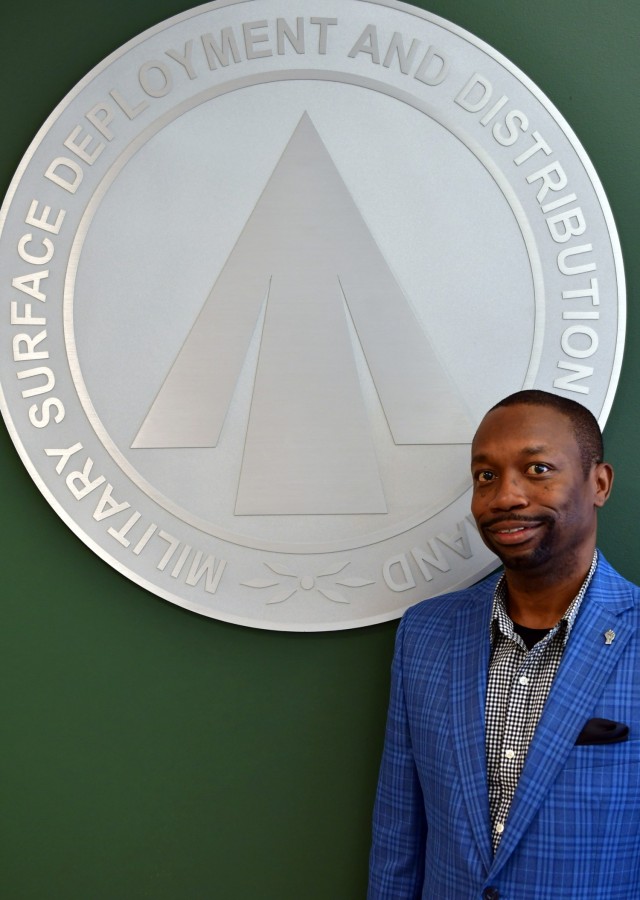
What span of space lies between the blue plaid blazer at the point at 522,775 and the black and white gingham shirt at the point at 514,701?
15 millimetres

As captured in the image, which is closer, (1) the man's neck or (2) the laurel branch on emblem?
(1) the man's neck

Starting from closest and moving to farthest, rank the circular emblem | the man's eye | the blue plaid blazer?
the blue plaid blazer < the man's eye < the circular emblem

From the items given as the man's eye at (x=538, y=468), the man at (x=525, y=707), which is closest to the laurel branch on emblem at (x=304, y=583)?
the man at (x=525, y=707)

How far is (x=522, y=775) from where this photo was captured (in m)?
1.17

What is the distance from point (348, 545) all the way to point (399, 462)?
171mm

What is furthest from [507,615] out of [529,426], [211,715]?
[211,715]

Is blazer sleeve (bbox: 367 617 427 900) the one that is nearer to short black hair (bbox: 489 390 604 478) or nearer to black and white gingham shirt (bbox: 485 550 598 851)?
black and white gingham shirt (bbox: 485 550 598 851)

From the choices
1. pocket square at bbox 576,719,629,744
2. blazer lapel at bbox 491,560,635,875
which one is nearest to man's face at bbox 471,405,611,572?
blazer lapel at bbox 491,560,635,875

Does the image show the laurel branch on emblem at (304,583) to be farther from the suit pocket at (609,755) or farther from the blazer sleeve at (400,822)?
the suit pocket at (609,755)

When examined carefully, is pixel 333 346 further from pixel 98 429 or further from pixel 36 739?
pixel 36 739

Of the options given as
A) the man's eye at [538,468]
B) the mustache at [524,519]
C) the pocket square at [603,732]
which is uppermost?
the man's eye at [538,468]

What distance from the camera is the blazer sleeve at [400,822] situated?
1.39 meters

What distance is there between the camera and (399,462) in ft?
5.07

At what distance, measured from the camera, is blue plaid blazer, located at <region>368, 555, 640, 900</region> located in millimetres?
1150
